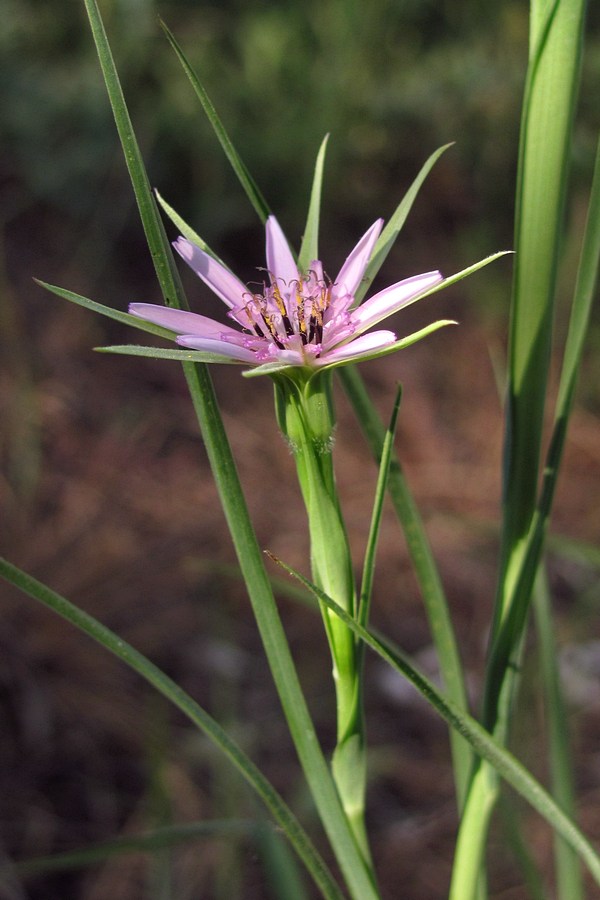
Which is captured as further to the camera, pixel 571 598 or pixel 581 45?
pixel 571 598

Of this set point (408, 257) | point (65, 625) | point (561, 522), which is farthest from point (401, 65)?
point (65, 625)

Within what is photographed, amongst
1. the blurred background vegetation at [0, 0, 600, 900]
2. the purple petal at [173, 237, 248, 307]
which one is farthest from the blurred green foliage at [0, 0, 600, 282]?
the purple petal at [173, 237, 248, 307]

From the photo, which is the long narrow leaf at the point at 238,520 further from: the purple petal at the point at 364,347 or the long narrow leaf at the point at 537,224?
the long narrow leaf at the point at 537,224

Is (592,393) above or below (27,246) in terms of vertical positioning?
below

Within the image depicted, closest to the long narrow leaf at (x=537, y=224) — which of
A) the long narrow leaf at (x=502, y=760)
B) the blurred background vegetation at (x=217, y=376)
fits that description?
the long narrow leaf at (x=502, y=760)

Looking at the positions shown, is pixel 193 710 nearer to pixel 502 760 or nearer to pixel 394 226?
pixel 502 760

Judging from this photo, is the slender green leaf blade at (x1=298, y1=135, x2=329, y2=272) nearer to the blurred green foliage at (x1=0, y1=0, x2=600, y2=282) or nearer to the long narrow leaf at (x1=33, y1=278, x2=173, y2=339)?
the long narrow leaf at (x1=33, y1=278, x2=173, y2=339)

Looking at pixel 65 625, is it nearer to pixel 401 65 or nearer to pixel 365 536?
pixel 365 536
